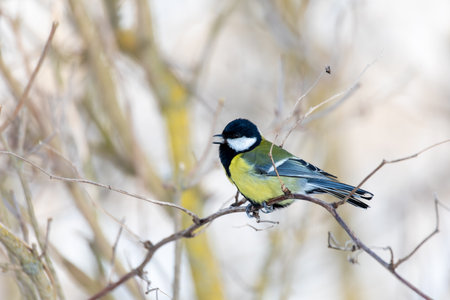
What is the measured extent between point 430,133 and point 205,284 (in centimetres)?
440

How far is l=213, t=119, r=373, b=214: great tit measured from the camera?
2494mm

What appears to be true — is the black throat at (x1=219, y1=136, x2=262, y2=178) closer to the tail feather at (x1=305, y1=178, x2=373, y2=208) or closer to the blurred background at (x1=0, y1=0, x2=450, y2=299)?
the blurred background at (x1=0, y1=0, x2=450, y2=299)

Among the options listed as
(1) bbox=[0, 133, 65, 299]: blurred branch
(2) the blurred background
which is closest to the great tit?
(2) the blurred background

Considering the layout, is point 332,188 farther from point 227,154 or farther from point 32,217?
point 32,217

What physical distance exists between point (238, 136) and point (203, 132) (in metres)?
3.39

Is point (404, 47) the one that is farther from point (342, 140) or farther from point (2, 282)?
point (2, 282)

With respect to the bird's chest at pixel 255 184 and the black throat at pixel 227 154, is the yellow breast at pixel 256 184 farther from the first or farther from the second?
the black throat at pixel 227 154

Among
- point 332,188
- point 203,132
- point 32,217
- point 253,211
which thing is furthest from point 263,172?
point 203,132

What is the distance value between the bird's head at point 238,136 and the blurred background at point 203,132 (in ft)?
0.33

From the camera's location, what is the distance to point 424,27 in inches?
249

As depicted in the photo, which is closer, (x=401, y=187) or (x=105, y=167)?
(x=105, y=167)

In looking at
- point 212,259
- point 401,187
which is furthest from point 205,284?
point 401,187

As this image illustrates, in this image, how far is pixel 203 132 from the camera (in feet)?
20.4

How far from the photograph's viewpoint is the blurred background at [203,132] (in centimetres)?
249
